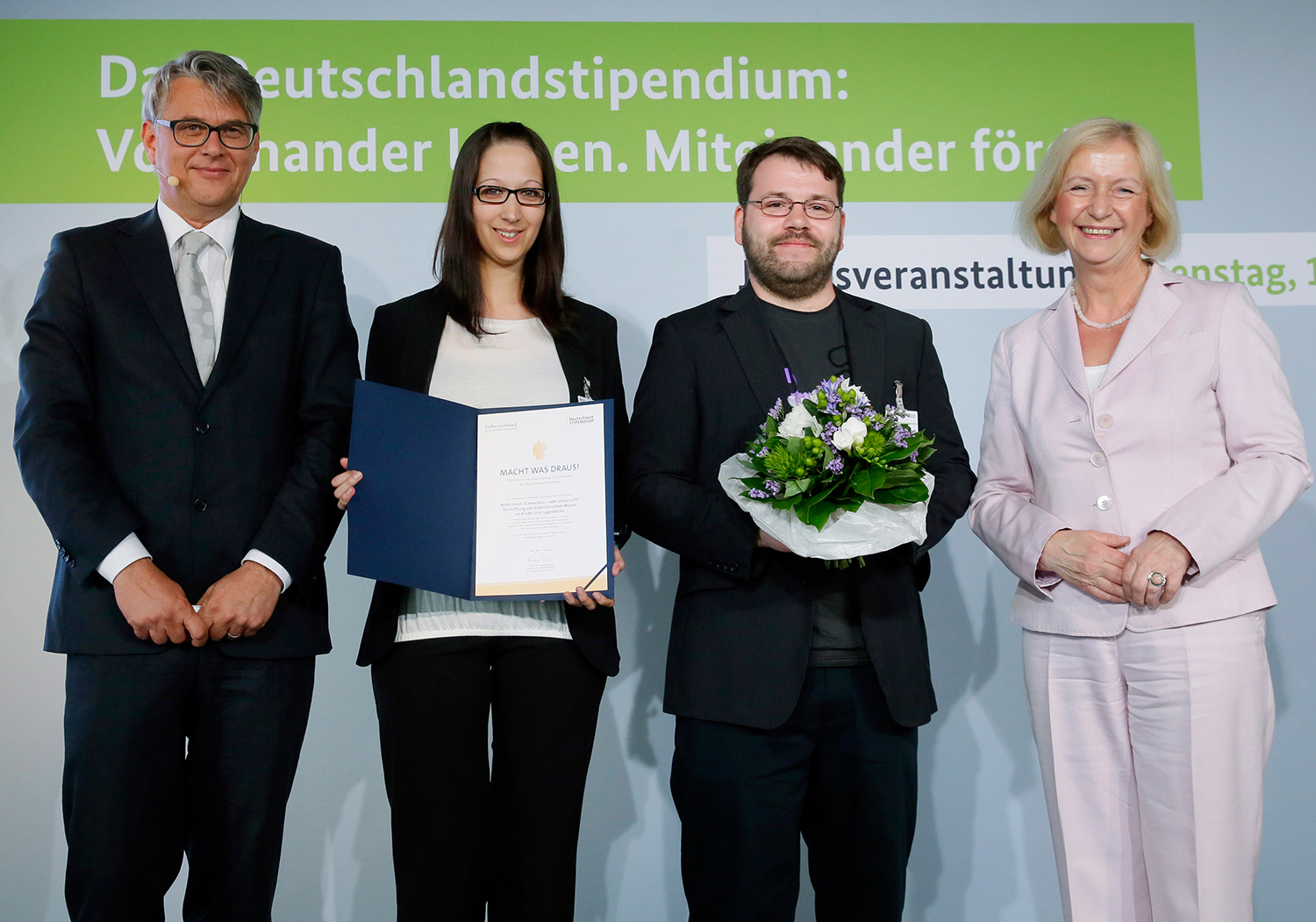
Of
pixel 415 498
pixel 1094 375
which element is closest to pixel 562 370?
pixel 415 498

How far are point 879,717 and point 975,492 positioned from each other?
646 millimetres

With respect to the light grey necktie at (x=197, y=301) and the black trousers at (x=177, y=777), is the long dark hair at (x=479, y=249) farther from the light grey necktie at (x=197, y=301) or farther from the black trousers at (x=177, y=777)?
the black trousers at (x=177, y=777)

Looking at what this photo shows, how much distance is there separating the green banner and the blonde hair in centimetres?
102

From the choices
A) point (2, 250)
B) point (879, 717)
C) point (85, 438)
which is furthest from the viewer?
point (2, 250)

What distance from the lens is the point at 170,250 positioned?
225 centimetres

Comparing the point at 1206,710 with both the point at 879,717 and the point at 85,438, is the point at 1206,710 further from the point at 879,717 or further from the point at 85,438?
the point at 85,438

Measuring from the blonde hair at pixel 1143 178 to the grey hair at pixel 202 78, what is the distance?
1861mm

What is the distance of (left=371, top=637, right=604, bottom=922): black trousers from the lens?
2.25 meters

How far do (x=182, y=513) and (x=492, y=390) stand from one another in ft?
2.29

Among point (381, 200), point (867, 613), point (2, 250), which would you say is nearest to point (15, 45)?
point (2, 250)

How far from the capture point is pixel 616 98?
3.55 metres


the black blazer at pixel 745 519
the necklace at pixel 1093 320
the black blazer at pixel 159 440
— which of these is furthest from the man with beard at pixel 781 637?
the black blazer at pixel 159 440

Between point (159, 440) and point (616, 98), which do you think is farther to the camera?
point (616, 98)

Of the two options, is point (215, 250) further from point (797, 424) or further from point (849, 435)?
point (849, 435)
